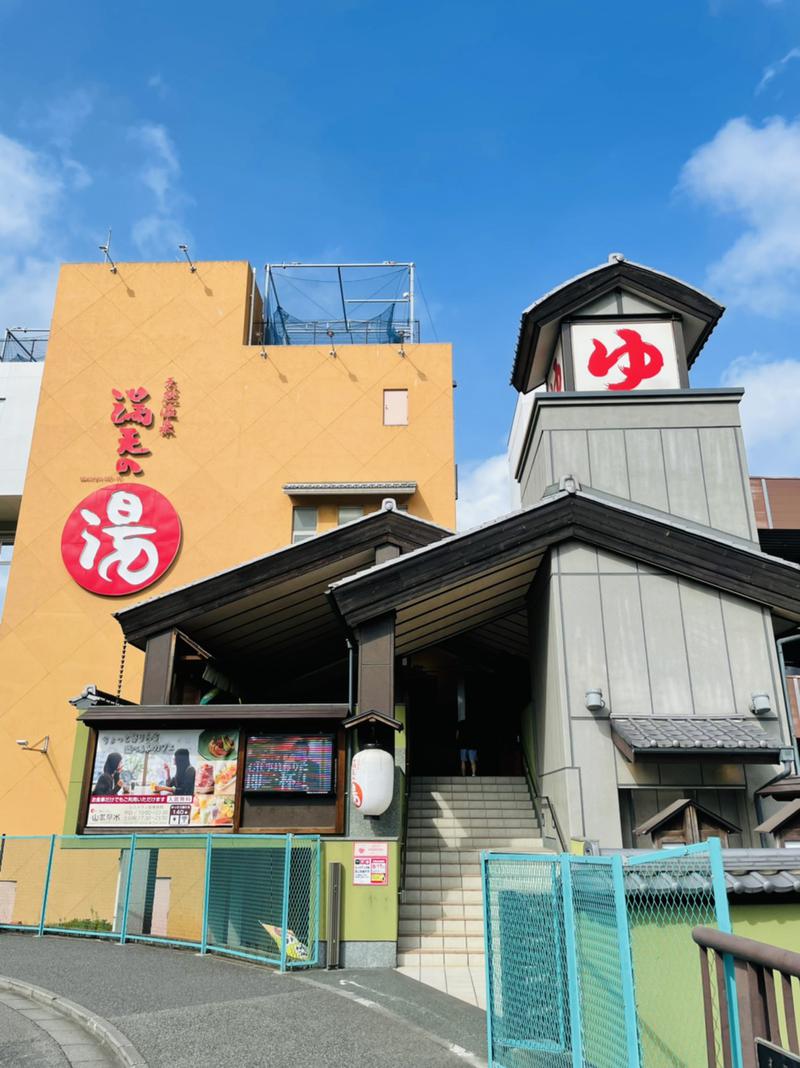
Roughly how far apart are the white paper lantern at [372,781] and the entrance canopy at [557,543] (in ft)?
A: 6.40

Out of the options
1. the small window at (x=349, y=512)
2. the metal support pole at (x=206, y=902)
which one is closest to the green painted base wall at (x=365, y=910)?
the metal support pole at (x=206, y=902)

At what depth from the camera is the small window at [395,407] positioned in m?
22.4

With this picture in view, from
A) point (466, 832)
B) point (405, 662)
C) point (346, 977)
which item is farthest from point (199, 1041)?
point (405, 662)

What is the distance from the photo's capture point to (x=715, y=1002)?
12.2 ft

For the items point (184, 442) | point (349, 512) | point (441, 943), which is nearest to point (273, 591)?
point (441, 943)

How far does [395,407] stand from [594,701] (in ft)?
41.7

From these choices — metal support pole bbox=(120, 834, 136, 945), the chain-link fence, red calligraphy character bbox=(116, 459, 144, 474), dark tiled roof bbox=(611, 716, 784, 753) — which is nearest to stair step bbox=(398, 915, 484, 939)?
dark tiled roof bbox=(611, 716, 784, 753)

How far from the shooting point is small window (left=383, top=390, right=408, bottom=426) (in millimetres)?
22359

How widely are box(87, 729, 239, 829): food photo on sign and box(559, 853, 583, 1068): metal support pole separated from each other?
765 cm

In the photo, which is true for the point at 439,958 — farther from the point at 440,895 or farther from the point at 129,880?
the point at 129,880

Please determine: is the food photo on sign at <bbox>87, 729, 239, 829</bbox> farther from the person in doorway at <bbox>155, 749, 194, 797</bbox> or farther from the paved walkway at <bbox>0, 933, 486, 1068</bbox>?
the paved walkway at <bbox>0, 933, 486, 1068</bbox>

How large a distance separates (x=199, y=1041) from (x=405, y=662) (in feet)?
31.1

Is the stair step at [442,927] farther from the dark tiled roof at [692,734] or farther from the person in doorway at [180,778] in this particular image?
the person in doorway at [180,778]

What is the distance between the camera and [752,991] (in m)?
3.12
